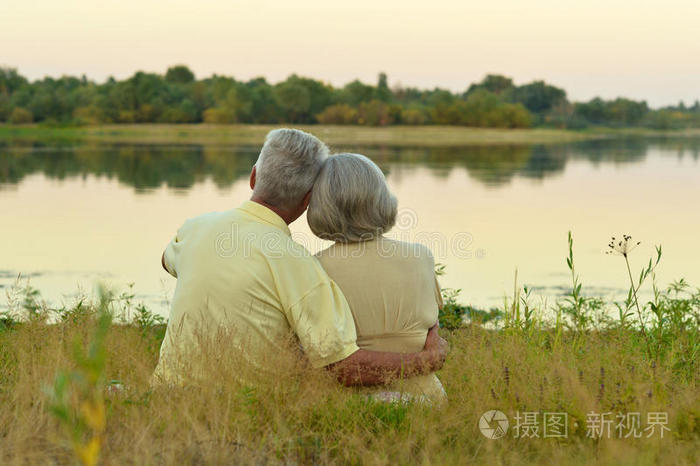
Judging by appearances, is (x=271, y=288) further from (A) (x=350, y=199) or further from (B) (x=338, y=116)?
(B) (x=338, y=116)

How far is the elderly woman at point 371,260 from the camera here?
3178 millimetres

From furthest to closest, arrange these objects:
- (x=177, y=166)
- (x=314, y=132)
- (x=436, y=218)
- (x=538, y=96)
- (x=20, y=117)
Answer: (x=538, y=96)
(x=20, y=117)
(x=314, y=132)
(x=177, y=166)
(x=436, y=218)

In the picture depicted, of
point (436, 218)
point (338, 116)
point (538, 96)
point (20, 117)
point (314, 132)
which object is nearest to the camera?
point (436, 218)

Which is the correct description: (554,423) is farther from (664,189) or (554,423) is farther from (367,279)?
(664,189)

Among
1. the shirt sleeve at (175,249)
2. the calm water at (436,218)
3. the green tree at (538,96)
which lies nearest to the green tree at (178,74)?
the green tree at (538,96)

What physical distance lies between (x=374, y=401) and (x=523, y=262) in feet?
27.5

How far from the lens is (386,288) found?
3277mm

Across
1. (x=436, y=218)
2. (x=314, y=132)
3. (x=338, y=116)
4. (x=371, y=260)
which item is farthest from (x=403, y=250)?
(x=338, y=116)

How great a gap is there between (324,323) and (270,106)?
7694cm

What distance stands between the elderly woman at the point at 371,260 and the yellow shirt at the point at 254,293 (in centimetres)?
16

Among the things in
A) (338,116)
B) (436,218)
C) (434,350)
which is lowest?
(436,218)

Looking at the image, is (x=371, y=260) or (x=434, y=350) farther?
(x=434, y=350)

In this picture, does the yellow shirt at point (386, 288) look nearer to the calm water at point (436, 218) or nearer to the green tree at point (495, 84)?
the calm water at point (436, 218)

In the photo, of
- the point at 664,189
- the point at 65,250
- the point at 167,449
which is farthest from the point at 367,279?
the point at 664,189
